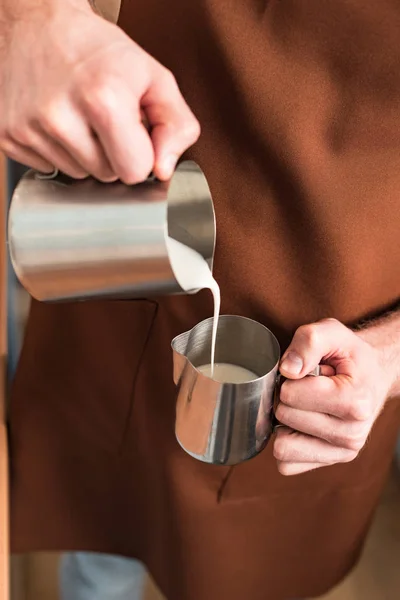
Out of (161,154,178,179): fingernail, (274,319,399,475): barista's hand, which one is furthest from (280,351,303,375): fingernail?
(161,154,178,179): fingernail

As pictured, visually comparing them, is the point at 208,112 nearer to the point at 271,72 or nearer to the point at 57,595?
the point at 271,72

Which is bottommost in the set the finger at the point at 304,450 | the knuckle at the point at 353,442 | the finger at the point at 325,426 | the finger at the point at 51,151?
the finger at the point at 304,450

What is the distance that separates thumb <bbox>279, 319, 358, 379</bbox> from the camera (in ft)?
1.97

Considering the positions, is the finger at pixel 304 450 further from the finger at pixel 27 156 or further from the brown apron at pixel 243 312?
the finger at pixel 27 156

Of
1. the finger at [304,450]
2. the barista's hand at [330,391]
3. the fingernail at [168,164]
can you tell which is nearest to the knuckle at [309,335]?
→ the barista's hand at [330,391]

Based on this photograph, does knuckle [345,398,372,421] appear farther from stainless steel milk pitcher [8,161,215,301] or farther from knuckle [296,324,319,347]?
stainless steel milk pitcher [8,161,215,301]

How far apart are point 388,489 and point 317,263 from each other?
105 centimetres

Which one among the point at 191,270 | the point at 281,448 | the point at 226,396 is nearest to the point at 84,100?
the point at 191,270

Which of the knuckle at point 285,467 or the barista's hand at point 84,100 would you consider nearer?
the barista's hand at point 84,100

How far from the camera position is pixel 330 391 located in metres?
0.63

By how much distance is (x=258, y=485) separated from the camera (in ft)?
2.64

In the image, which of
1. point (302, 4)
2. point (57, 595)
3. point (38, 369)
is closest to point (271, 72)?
point (302, 4)

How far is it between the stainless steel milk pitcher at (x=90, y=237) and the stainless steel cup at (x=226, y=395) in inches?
4.0

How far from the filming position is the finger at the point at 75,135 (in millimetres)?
464
